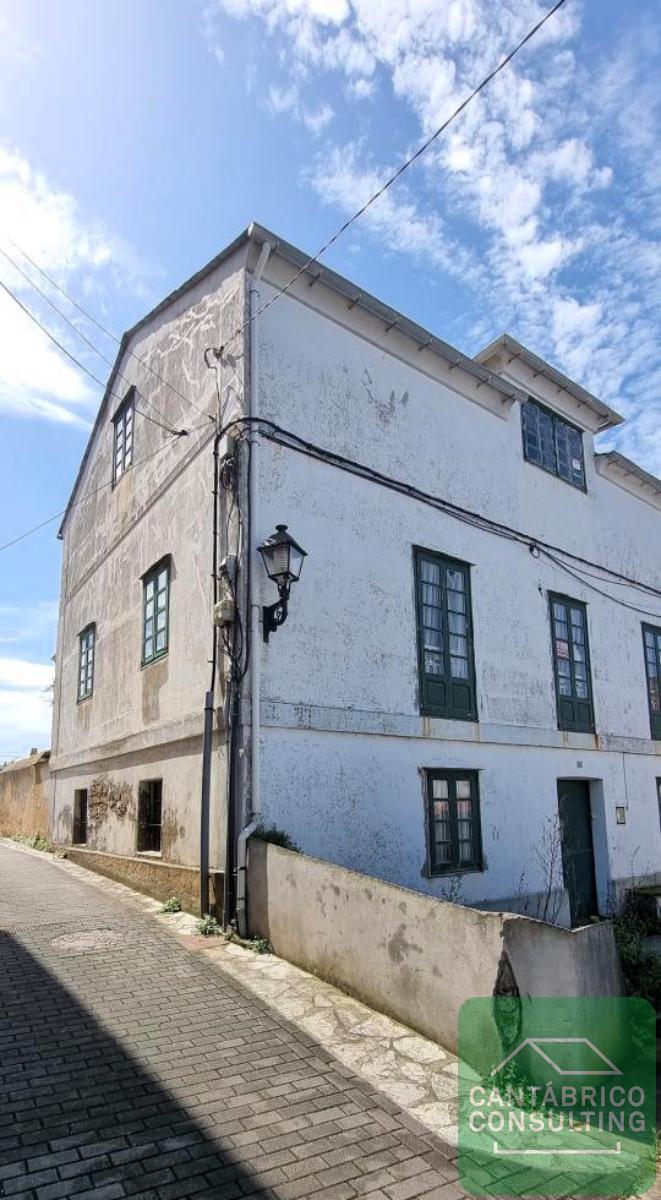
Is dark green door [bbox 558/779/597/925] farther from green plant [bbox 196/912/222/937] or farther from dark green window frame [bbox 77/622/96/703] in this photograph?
dark green window frame [bbox 77/622/96/703]

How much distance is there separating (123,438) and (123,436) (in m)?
0.04

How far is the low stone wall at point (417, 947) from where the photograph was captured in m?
4.44

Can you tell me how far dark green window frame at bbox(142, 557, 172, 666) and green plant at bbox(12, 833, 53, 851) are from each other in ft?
21.1

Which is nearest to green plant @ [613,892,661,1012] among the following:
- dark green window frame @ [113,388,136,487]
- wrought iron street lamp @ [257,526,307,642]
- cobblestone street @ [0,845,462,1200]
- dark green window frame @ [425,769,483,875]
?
dark green window frame @ [425,769,483,875]

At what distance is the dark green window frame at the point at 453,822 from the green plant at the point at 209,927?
271 cm

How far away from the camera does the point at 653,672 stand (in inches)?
582

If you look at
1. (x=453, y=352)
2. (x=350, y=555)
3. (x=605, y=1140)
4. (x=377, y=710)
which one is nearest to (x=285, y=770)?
(x=377, y=710)

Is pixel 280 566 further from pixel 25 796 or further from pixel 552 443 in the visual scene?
pixel 25 796

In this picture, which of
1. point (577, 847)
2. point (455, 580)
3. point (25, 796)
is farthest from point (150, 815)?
point (25, 796)

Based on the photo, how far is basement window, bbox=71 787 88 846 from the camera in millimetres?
13312

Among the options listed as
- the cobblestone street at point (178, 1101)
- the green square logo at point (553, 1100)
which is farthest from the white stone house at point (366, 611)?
the green square logo at point (553, 1100)

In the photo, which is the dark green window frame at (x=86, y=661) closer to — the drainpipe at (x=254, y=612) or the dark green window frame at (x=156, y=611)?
the dark green window frame at (x=156, y=611)

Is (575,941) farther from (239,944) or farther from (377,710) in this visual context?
(377,710)

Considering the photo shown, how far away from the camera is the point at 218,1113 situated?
3949 millimetres
